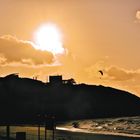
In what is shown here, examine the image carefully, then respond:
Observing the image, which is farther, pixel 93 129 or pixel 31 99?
pixel 31 99

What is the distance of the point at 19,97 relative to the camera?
488 ft

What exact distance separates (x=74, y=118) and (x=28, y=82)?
124 ft

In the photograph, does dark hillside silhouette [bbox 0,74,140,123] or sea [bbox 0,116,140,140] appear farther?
dark hillside silhouette [bbox 0,74,140,123]

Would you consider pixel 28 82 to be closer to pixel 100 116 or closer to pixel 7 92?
pixel 7 92

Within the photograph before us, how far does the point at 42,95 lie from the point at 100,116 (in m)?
37.9

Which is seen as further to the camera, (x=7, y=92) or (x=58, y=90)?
(x=58, y=90)

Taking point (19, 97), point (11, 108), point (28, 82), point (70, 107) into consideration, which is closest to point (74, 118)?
point (70, 107)

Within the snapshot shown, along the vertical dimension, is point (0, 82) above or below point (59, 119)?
above

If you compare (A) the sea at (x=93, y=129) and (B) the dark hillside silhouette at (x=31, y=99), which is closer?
(A) the sea at (x=93, y=129)

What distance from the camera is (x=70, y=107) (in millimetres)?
199625

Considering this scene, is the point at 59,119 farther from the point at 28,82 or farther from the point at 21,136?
the point at 21,136

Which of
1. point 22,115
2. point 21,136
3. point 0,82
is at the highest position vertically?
point 0,82

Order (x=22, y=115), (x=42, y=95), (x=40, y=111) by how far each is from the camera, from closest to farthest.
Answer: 1. (x=22, y=115)
2. (x=40, y=111)
3. (x=42, y=95)

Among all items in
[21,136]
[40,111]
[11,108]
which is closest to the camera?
[21,136]
